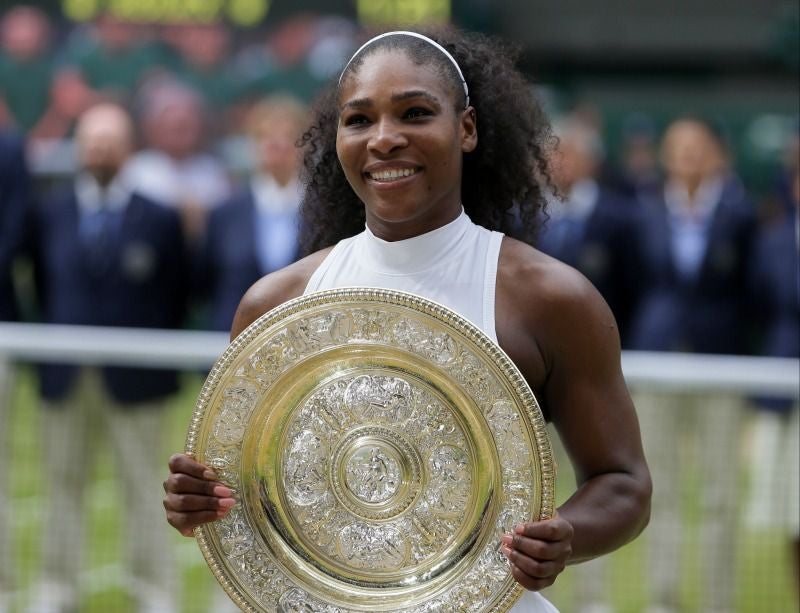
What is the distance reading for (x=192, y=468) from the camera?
2512mm

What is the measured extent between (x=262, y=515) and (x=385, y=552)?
214 mm

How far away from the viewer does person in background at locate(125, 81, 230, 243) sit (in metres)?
9.46

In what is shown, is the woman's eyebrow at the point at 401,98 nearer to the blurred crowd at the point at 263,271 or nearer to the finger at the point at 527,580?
the blurred crowd at the point at 263,271

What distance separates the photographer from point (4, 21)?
13047 millimetres

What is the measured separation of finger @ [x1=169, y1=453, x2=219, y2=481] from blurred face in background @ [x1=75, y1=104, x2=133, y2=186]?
449cm

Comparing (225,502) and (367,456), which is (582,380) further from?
(225,502)

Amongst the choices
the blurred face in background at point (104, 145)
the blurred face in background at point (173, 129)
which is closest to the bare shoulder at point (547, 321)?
the blurred face in background at point (104, 145)

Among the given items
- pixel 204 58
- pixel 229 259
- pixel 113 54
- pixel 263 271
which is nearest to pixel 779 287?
pixel 263 271

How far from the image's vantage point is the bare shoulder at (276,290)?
9.12ft

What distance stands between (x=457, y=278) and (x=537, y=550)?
1.74 feet

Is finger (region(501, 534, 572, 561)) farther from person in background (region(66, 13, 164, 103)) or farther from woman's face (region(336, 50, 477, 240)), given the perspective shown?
person in background (region(66, 13, 164, 103))

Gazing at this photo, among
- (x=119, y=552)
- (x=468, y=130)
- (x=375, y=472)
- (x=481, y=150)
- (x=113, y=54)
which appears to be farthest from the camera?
(x=113, y=54)

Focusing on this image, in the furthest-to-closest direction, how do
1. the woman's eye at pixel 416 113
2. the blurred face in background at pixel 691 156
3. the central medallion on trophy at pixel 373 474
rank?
the blurred face in background at pixel 691 156 → the woman's eye at pixel 416 113 → the central medallion on trophy at pixel 373 474

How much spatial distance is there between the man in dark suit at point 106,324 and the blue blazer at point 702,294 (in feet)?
6.92
